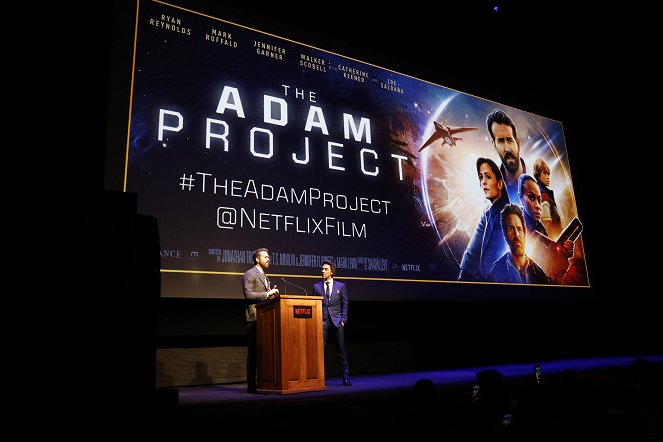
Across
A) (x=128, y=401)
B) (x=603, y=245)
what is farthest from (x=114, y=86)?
(x=603, y=245)

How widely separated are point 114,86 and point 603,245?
7716 millimetres

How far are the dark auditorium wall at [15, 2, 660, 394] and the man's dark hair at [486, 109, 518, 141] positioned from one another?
0.86 feet

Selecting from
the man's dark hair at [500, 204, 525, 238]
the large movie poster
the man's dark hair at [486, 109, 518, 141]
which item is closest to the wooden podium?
the large movie poster

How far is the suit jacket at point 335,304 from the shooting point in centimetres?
477

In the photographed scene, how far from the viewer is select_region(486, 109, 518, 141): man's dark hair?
6961 mm

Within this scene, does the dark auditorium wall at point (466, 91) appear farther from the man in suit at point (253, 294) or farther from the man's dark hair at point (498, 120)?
the man in suit at point (253, 294)

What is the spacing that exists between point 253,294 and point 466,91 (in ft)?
14.8

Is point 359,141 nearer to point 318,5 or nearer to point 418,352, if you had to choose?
point 318,5

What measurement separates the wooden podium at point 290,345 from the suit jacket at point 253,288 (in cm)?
12

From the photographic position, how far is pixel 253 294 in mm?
4215

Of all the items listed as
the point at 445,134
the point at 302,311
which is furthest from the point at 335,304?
the point at 445,134

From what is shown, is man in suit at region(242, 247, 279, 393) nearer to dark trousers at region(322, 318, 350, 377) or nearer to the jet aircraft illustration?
dark trousers at region(322, 318, 350, 377)

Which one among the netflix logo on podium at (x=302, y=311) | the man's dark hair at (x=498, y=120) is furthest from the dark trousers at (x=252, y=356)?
the man's dark hair at (x=498, y=120)

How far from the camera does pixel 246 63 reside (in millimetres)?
5293
